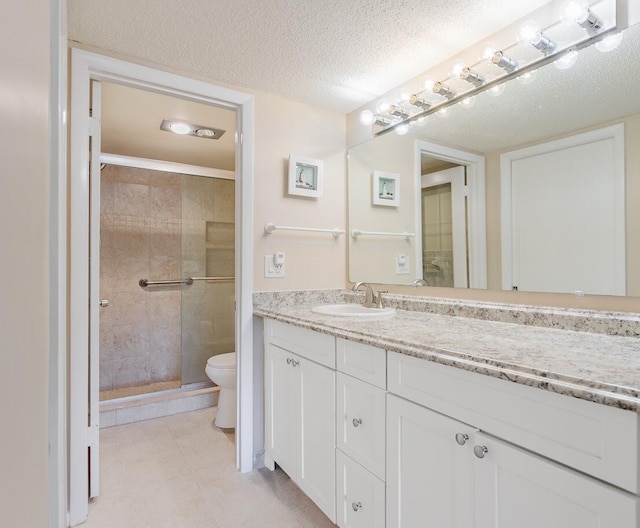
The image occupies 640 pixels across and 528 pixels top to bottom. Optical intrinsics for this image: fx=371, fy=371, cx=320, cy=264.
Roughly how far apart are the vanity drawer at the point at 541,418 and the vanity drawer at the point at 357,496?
15.2 inches

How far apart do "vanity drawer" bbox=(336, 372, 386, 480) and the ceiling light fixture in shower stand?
199 cm

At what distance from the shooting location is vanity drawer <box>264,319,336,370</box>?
4.66 feet

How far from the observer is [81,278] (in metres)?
1.56

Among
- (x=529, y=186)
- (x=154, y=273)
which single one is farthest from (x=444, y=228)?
(x=154, y=273)

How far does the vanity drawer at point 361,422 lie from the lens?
1181mm

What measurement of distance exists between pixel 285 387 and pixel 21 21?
160cm

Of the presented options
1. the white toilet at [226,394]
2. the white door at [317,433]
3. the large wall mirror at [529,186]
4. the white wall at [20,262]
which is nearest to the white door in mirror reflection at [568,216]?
the large wall mirror at [529,186]

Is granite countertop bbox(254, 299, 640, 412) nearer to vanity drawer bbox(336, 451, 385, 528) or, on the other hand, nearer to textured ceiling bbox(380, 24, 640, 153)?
vanity drawer bbox(336, 451, 385, 528)

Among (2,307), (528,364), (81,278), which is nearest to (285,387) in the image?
(81,278)

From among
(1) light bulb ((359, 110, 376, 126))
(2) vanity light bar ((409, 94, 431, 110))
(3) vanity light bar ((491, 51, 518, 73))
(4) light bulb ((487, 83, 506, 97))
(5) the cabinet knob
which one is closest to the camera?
(5) the cabinet knob

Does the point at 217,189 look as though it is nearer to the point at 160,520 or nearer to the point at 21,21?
the point at 160,520

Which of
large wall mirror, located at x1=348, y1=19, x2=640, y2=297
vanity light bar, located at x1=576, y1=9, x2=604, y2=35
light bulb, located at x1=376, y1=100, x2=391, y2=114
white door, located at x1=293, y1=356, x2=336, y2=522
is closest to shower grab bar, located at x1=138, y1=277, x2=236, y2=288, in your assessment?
large wall mirror, located at x1=348, y1=19, x2=640, y2=297

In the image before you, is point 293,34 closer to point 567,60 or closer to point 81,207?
point 567,60

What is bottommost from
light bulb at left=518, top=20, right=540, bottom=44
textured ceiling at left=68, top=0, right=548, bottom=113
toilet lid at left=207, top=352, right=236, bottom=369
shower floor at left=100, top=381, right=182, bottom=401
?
shower floor at left=100, top=381, right=182, bottom=401
